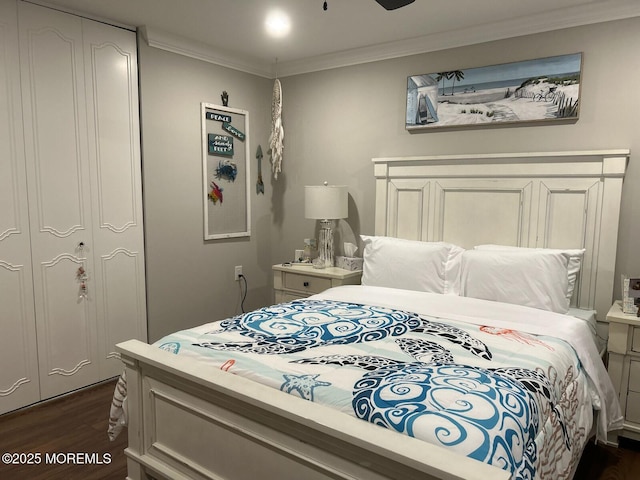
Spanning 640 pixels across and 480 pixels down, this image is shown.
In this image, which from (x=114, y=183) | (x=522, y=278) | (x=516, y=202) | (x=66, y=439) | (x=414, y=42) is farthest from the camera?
(x=414, y=42)

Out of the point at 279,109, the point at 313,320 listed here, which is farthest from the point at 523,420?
the point at 279,109

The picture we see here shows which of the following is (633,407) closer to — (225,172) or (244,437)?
(244,437)

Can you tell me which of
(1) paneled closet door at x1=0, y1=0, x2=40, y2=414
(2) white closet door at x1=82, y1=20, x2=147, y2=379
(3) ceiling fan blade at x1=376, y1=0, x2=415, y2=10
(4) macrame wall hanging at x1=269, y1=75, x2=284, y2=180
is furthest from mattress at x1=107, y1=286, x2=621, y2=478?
(4) macrame wall hanging at x1=269, y1=75, x2=284, y2=180

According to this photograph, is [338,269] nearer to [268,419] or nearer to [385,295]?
[385,295]

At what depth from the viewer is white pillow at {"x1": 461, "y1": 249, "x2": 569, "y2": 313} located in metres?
2.61

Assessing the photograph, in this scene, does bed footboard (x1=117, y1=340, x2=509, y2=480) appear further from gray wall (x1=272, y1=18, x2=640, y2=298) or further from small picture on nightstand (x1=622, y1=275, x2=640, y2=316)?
gray wall (x1=272, y1=18, x2=640, y2=298)

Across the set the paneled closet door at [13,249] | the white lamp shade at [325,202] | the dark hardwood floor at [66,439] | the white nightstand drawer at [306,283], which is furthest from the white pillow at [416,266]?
the paneled closet door at [13,249]

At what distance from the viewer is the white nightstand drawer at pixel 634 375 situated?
8.00ft

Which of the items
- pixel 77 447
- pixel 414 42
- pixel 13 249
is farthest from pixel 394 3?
pixel 77 447

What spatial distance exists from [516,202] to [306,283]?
1.62 metres

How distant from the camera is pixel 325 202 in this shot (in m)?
3.58

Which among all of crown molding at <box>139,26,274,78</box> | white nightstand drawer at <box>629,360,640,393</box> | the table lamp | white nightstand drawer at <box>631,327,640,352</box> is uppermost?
crown molding at <box>139,26,274,78</box>

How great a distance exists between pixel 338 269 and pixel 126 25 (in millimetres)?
2296

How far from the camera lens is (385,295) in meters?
2.90
